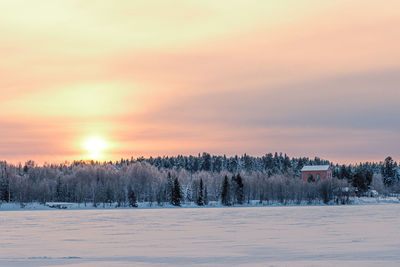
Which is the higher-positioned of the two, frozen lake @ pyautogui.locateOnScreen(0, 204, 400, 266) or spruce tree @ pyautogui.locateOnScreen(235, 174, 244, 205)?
spruce tree @ pyautogui.locateOnScreen(235, 174, 244, 205)

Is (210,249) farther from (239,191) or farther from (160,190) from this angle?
(160,190)

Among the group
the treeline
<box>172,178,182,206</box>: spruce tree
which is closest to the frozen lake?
<box>172,178,182,206</box>: spruce tree

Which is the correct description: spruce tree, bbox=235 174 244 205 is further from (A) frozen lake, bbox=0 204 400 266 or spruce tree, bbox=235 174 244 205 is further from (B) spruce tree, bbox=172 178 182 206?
(A) frozen lake, bbox=0 204 400 266

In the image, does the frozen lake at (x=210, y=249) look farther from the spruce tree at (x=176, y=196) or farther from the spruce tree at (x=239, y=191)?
the spruce tree at (x=239, y=191)

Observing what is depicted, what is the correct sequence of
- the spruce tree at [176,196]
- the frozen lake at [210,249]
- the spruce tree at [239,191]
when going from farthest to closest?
the spruce tree at [239,191] → the spruce tree at [176,196] → the frozen lake at [210,249]

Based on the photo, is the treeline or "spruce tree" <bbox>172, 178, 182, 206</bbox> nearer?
"spruce tree" <bbox>172, 178, 182, 206</bbox>

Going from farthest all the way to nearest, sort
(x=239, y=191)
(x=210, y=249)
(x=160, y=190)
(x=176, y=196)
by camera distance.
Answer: (x=160, y=190), (x=239, y=191), (x=176, y=196), (x=210, y=249)

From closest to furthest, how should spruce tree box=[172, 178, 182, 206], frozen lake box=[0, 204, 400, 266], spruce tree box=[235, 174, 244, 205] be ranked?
frozen lake box=[0, 204, 400, 266]
spruce tree box=[172, 178, 182, 206]
spruce tree box=[235, 174, 244, 205]

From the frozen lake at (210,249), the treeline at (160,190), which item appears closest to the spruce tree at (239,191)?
the treeline at (160,190)

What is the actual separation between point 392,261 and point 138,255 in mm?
12073

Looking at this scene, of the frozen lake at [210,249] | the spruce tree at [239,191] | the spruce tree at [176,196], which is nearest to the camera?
the frozen lake at [210,249]

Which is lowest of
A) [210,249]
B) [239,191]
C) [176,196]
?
[210,249]

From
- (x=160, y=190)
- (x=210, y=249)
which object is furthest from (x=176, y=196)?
(x=210, y=249)

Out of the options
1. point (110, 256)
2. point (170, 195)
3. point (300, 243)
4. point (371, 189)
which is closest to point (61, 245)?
point (110, 256)
